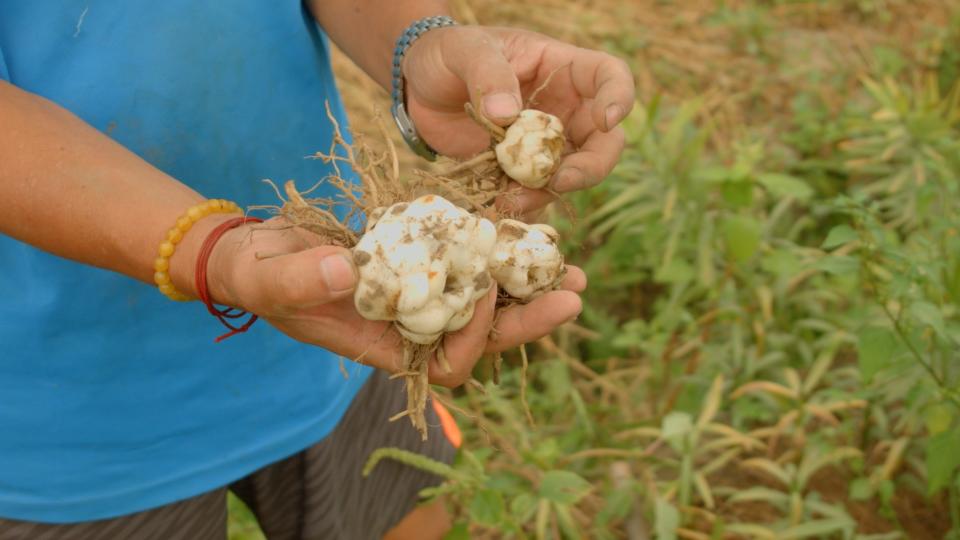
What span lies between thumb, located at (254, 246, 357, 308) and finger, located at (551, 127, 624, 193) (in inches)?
19.3

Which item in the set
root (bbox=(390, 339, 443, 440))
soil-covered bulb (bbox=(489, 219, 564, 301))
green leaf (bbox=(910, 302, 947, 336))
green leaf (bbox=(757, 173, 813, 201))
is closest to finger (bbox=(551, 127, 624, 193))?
soil-covered bulb (bbox=(489, 219, 564, 301))

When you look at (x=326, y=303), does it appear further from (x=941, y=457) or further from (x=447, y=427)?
(x=941, y=457)

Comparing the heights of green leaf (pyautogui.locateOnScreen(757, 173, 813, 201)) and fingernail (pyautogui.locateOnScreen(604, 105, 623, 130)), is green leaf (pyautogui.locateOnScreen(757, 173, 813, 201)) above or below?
below

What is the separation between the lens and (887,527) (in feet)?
6.21

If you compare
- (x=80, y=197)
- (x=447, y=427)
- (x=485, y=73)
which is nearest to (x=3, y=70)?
(x=80, y=197)

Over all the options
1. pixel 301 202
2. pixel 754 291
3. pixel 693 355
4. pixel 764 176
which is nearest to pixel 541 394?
pixel 693 355

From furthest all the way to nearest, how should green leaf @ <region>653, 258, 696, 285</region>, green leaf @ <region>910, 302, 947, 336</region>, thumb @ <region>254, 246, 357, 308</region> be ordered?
green leaf @ <region>653, 258, 696, 285</region> < green leaf @ <region>910, 302, 947, 336</region> < thumb @ <region>254, 246, 357, 308</region>

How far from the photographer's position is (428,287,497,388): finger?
41.3 inches

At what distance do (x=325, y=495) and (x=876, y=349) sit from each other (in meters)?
0.96

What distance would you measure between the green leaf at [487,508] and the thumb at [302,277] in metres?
0.71

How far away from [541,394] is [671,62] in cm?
163

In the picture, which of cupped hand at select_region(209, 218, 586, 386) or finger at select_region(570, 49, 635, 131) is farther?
finger at select_region(570, 49, 635, 131)

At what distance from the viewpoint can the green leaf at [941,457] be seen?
1.51 m

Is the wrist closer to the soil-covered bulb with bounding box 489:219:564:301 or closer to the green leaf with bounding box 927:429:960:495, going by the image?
the soil-covered bulb with bounding box 489:219:564:301
